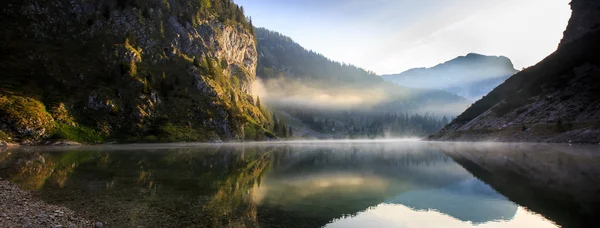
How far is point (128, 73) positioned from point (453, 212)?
175 meters

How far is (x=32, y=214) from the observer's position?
801 inches

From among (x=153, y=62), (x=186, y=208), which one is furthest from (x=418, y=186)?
(x=153, y=62)

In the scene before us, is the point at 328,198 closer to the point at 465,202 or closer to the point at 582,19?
the point at 465,202

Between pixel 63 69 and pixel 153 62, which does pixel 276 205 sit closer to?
pixel 63 69

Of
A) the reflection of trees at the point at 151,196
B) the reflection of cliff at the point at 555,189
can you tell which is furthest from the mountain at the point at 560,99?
the reflection of trees at the point at 151,196

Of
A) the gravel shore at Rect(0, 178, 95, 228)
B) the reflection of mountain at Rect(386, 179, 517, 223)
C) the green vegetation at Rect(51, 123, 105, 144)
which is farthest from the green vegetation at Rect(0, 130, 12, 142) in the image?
the reflection of mountain at Rect(386, 179, 517, 223)

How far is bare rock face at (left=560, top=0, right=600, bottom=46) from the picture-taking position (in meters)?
169

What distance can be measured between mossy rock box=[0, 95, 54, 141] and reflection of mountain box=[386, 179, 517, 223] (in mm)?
134333

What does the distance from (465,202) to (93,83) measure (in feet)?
563

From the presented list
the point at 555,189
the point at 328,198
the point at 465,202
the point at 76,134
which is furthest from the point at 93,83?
the point at 555,189

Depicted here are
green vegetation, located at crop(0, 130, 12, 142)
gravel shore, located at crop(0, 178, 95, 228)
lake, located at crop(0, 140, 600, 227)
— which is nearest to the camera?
gravel shore, located at crop(0, 178, 95, 228)

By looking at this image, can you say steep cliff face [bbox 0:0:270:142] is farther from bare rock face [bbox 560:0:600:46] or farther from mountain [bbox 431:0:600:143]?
bare rock face [bbox 560:0:600:46]

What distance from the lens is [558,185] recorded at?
30516mm

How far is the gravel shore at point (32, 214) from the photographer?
18312 millimetres
